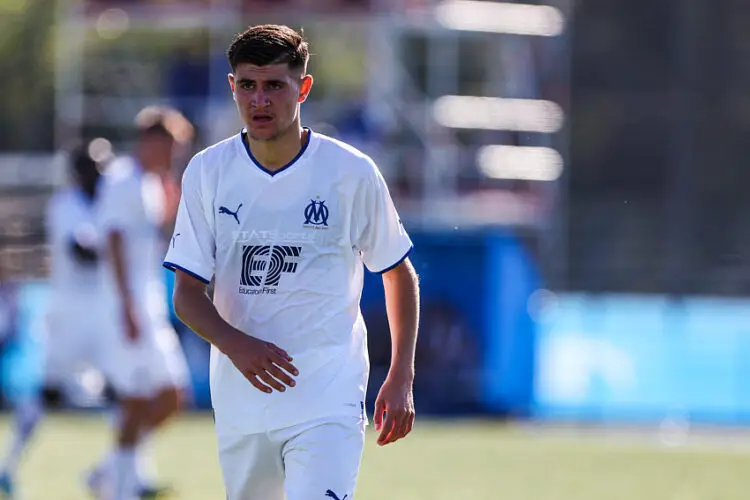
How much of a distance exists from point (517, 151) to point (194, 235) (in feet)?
66.1

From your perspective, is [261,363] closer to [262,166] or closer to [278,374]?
[278,374]

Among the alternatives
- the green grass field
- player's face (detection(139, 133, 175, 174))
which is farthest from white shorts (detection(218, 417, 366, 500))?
the green grass field

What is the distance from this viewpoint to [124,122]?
25141mm

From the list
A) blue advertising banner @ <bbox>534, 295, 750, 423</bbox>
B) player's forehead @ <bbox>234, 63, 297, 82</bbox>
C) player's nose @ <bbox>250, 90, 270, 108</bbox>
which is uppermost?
player's forehead @ <bbox>234, 63, 297, 82</bbox>

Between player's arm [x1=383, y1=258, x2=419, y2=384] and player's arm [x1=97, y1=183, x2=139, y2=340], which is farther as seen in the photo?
player's arm [x1=97, y1=183, x2=139, y2=340]

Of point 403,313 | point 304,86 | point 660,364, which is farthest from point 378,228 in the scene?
point 660,364

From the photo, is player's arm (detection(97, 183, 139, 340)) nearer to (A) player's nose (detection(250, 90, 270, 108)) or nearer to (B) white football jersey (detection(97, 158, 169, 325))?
(B) white football jersey (detection(97, 158, 169, 325))

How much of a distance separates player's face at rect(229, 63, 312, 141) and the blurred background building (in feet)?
40.5

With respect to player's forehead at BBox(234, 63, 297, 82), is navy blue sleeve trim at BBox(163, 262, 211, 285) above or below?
below

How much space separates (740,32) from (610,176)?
445 centimetres

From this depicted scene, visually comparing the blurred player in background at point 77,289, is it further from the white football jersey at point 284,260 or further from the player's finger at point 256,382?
the player's finger at point 256,382

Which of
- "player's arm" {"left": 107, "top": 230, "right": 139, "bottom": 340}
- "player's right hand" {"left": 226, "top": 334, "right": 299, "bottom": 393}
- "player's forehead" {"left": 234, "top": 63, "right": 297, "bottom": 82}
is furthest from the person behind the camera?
"player's arm" {"left": 107, "top": 230, "right": 139, "bottom": 340}

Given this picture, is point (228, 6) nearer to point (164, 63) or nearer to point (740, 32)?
point (164, 63)

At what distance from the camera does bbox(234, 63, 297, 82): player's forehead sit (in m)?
4.97
